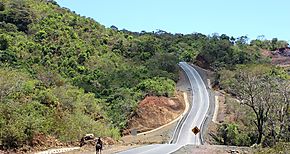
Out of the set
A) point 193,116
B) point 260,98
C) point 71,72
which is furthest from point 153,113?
point 260,98

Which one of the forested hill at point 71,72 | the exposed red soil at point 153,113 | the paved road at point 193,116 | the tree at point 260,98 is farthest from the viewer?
the exposed red soil at point 153,113

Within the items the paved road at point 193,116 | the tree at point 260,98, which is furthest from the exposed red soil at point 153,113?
the tree at point 260,98

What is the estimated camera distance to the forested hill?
32188 millimetres

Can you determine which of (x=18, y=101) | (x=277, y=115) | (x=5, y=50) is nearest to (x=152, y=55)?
(x=5, y=50)

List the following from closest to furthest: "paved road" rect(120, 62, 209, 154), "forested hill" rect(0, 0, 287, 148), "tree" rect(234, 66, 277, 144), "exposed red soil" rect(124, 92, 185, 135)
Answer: "forested hill" rect(0, 0, 287, 148) < "tree" rect(234, 66, 277, 144) < "paved road" rect(120, 62, 209, 154) < "exposed red soil" rect(124, 92, 185, 135)

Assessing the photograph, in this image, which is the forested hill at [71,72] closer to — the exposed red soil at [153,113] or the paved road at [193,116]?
the exposed red soil at [153,113]

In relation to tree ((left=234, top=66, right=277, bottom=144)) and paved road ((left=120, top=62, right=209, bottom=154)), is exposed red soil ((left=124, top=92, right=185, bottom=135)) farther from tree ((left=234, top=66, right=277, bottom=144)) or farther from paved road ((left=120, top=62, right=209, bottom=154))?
tree ((left=234, top=66, right=277, bottom=144))

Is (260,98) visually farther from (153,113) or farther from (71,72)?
(71,72)

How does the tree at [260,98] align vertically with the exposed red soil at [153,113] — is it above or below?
above

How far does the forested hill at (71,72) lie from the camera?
32188 mm

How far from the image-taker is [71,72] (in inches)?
2598

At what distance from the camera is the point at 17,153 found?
86.4ft

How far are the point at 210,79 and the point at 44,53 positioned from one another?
36.2 m

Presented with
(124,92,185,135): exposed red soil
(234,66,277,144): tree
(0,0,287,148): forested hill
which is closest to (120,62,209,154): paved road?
(124,92,185,135): exposed red soil
